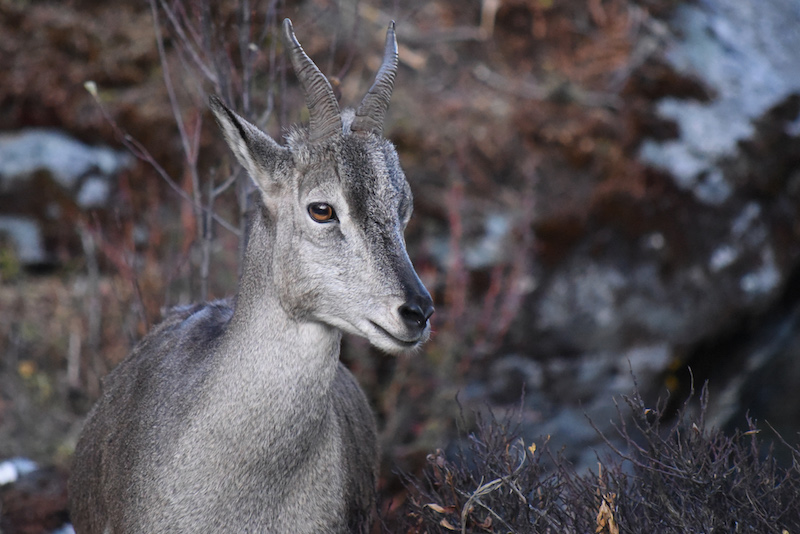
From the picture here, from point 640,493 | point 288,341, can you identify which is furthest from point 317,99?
point 640,493

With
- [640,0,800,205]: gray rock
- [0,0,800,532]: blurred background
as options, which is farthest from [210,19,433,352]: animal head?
[640,0,800,205]: gray rock

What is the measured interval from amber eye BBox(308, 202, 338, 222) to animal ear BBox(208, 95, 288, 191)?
290 millimetres

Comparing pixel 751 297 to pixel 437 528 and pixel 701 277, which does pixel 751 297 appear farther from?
pixel 437 528

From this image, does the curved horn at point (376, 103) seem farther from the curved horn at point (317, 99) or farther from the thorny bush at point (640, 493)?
the thorny bush at point (640, 493)

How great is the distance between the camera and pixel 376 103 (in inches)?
149

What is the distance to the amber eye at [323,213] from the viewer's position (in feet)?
11.5

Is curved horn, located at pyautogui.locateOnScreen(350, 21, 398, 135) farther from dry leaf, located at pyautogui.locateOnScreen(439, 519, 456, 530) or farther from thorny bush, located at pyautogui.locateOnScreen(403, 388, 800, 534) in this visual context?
dry leaf, located at pyautogui.locateOnScreen(439, 519, 456, 530)

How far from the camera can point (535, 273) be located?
8.17 metres

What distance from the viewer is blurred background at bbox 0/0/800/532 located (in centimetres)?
736

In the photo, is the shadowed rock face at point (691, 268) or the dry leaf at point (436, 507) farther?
the shadowed rock face at point (691, 268)

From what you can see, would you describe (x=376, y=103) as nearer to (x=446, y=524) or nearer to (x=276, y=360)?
(x=276, y=360)

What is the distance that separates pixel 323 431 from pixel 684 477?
1.54 meters

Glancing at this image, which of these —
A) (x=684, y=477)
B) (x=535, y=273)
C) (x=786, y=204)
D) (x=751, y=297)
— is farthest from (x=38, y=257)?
(x=786, y=204)

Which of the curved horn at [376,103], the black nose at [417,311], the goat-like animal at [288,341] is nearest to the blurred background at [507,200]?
the goat-like animal at [288,341]
